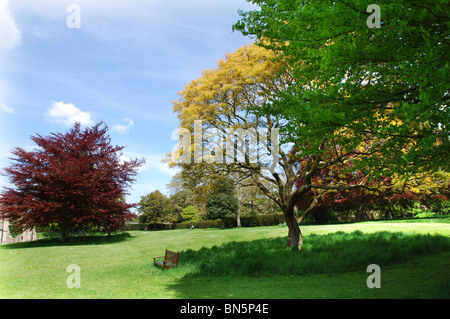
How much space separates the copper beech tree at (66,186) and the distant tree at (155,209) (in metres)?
19.5

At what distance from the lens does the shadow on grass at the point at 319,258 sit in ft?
30.4

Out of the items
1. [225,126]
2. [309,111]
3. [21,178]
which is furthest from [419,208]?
[21,178]

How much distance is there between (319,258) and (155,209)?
39257 mm

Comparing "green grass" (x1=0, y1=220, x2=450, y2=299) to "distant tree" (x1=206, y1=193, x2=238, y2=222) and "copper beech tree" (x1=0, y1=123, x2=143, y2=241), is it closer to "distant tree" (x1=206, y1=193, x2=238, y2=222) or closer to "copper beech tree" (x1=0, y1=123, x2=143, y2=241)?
"copper beech tree" (x1=0, y1=123, x2=143, y2=241)

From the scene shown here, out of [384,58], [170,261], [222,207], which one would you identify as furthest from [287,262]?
[222,207]

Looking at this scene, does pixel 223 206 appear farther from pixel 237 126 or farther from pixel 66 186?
pixel 237 126

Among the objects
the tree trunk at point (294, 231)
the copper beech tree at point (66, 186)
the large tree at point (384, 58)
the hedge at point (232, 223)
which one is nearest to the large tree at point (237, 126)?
the tree trunk at point (294, 231)

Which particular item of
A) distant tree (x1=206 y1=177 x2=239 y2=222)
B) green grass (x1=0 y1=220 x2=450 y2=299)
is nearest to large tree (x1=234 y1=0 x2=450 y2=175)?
green grass (x1=0 y1=220 x2=450 y2=299)

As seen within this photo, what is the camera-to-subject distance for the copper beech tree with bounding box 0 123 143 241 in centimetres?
2167

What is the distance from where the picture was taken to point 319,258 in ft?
31.9

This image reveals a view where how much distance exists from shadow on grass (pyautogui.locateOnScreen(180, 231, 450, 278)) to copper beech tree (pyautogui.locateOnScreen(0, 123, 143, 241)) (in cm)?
1372

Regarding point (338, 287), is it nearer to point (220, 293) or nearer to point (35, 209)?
point (220, 293)
